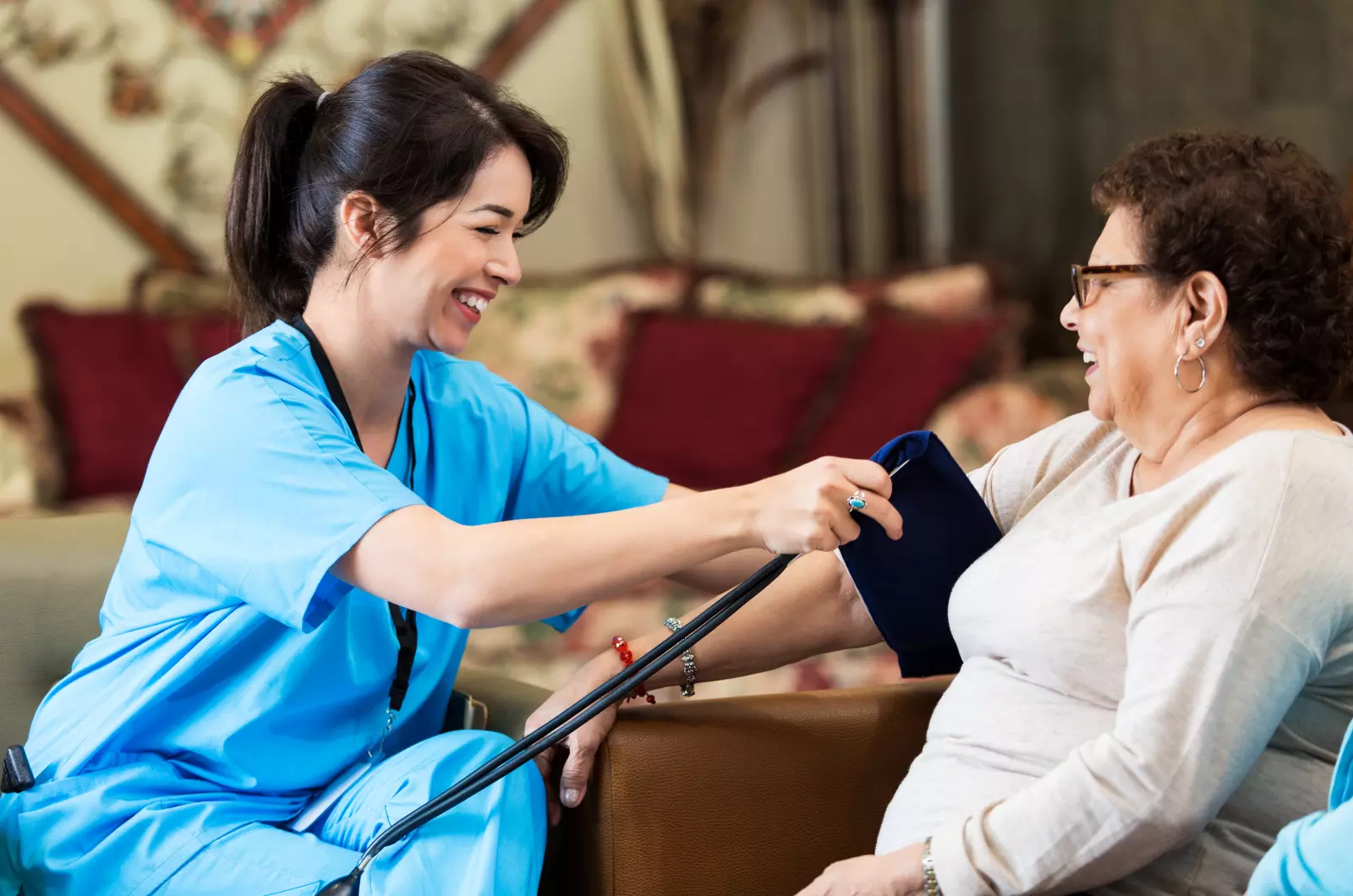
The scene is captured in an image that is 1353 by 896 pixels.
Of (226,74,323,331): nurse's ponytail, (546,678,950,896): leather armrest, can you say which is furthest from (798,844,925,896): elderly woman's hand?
(226,74,323,331): nurse's ponytail

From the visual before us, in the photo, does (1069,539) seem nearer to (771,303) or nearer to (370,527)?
(370,527)

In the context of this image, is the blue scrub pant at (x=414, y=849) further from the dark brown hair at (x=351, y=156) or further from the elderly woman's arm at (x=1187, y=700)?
the dark brown hair at (x=351, y=156)

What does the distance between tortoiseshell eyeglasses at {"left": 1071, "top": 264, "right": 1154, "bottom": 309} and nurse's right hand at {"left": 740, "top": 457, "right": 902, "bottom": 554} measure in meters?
0.27

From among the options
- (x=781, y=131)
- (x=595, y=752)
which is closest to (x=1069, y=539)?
(x=595, y=752)

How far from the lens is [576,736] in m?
1.46

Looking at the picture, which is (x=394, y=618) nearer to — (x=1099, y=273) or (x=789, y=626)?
(x=789, y=626)

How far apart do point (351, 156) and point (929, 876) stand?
93cm

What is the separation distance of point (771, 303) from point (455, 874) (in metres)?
2.26

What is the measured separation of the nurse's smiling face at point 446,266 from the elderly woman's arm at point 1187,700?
738mm

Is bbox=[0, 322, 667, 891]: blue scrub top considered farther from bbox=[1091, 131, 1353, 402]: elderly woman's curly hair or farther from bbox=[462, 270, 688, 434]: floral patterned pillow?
bbox=[462, 270, 688, 434]: floral patterned pillow

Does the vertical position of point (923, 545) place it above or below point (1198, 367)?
below

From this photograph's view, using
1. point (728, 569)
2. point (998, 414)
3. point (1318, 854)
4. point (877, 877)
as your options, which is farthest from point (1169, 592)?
point (998, 414)

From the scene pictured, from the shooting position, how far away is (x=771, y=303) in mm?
3469

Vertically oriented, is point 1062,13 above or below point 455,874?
above
